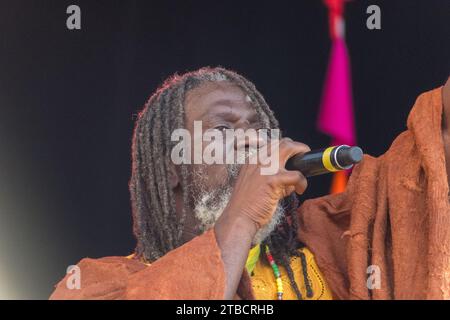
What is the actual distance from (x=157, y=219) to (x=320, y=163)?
2.33 ft

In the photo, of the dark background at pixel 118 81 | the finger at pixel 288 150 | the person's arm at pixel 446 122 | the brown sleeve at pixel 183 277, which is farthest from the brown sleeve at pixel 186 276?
the dark background at pixel 118 81

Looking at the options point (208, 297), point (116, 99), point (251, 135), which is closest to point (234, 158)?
point (251, 135)

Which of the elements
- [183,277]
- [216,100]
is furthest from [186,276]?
[216,100]

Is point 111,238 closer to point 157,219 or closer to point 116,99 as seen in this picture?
point 116,99

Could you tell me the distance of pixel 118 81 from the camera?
330cm

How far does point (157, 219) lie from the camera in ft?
7.88

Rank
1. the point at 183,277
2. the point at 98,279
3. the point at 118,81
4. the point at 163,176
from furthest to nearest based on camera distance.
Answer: the point at 118,81, the point at 163,176, the point at 98,279, the point at 183,277

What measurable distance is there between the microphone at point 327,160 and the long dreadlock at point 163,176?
1.44 ft

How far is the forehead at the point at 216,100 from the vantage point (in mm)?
2418

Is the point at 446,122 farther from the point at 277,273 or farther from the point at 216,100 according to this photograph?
the point at 216,100

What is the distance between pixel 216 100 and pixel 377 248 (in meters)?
0.70

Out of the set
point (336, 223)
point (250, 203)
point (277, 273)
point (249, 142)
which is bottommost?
point (277, 273)

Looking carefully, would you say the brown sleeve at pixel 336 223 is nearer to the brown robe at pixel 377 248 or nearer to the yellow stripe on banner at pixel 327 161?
the brown robe at pixel 377 248

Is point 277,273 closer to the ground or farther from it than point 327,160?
closer to the ground
